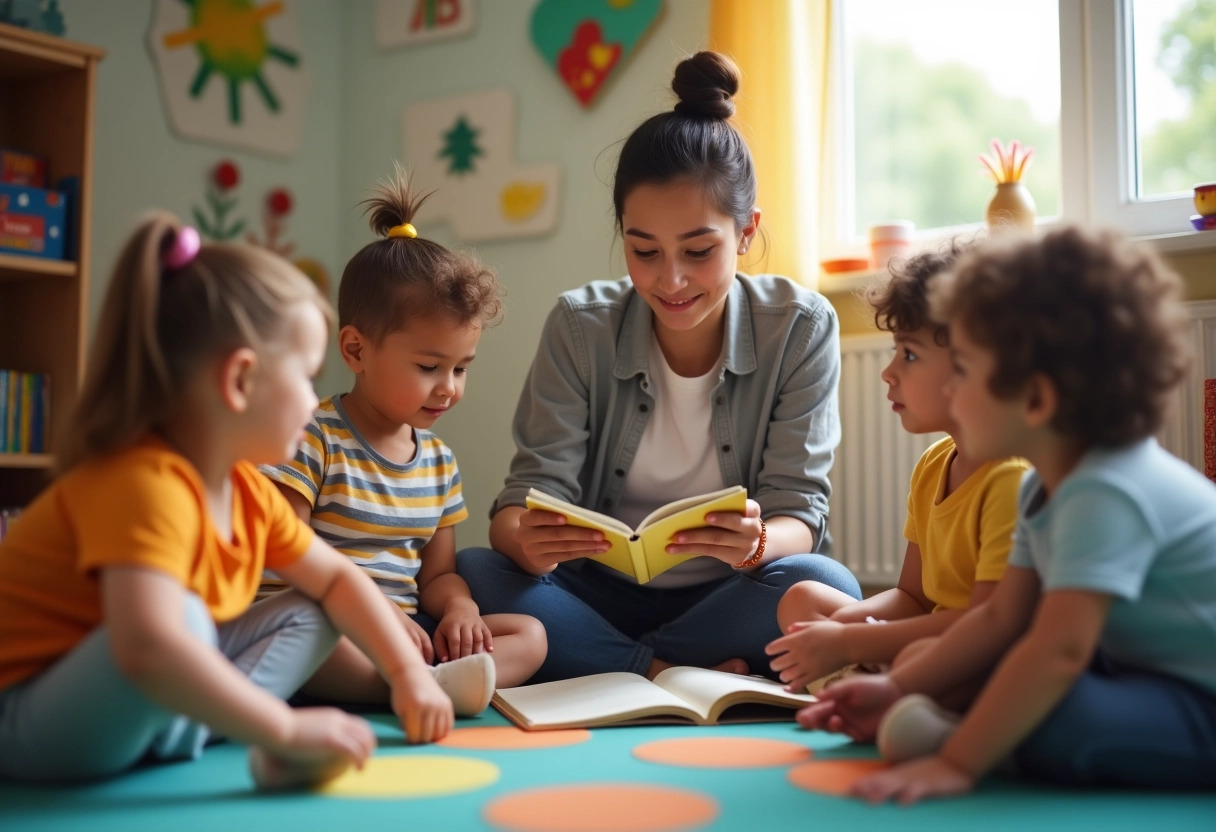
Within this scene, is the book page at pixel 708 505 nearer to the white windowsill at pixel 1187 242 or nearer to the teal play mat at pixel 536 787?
the teal play mat at pixel 536 787

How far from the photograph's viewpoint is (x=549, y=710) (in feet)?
4.46

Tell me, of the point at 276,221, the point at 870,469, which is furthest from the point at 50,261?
the point at 870,469

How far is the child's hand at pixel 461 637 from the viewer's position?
1.53 meters

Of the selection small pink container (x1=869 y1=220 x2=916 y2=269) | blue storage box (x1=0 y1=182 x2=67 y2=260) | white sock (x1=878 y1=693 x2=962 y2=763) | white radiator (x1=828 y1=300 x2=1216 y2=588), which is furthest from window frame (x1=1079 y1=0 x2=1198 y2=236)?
blue storage box (x1=0 y1=182 x2=67 y2=260)

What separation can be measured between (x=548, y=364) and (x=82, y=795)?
3.59 ft

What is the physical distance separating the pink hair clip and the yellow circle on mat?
49cm

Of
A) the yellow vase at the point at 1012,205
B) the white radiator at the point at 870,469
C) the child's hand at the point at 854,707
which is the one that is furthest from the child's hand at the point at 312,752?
Answer: the yellow vase at the point at 1012,205

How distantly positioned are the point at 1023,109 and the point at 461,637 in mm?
1916

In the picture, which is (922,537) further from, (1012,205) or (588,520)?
(1012,205)

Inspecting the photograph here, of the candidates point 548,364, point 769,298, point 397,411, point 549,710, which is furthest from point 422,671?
point 769,298

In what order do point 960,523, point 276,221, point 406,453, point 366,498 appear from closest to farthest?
1. point 960,523
2. point 366,498
3. point 406,453
4. point 276,221

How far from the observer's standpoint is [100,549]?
35.9 inches

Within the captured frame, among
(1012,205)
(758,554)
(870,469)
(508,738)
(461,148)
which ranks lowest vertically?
(508,738)

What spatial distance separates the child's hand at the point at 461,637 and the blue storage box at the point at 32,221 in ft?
5.28
